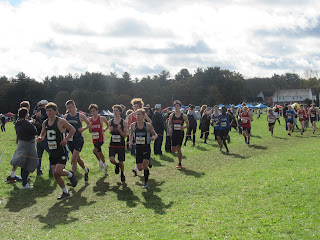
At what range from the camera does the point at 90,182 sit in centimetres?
1021

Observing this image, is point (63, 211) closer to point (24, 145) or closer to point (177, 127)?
point (24, 145)

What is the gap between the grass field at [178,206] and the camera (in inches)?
218

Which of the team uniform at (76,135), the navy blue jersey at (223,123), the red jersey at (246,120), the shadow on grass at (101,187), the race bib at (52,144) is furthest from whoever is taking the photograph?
the red jersey at (246,120)

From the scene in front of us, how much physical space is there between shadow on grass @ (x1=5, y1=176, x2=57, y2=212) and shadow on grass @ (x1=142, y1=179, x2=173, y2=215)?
2830 millimetres

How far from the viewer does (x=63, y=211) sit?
7.39 m

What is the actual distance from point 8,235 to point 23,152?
361 centimetres

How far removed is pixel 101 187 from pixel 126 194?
1.21 meters

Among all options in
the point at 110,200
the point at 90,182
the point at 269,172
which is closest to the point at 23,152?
the point at 90,182

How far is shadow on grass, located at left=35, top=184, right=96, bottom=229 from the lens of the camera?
21.8ft

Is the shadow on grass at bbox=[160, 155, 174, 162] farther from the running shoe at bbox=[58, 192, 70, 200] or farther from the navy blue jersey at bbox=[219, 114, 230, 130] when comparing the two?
the running shoe at bbox=[58, 192, 70, 200]

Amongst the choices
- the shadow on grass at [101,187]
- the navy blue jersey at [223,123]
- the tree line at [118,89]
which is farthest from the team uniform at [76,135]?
the tree line at [118,89]

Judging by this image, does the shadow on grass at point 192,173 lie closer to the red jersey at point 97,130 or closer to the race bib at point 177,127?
the race bib at point 177,127

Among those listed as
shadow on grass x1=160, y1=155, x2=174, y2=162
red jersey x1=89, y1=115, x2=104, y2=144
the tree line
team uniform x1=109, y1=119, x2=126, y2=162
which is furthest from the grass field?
the tree line

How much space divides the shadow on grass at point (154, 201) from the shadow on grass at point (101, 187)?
1.19m
